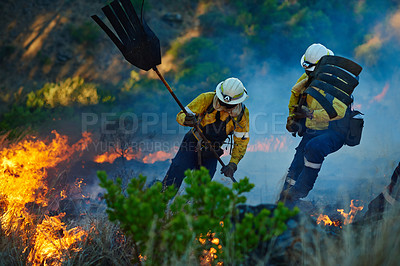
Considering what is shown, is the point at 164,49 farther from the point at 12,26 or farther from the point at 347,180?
the point at 347,180

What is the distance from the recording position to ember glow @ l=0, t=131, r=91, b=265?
3.61 metres

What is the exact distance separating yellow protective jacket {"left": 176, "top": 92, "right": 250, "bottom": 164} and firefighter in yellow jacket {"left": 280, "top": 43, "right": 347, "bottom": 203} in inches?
37.7

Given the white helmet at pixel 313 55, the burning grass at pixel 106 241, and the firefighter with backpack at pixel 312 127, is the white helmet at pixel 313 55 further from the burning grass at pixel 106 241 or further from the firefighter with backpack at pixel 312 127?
the burning grass at pixel 106 241

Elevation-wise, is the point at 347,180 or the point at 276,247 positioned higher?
the point at 347,180

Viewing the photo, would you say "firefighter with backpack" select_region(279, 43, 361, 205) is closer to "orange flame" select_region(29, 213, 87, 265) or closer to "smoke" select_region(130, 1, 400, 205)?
"smoke" select_region(130, 1, 400, 205)

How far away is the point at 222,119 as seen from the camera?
454cm

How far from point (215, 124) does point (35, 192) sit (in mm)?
4161

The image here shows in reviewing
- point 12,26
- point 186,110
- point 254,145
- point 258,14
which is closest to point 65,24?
point 12,26

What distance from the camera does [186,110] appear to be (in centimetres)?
444

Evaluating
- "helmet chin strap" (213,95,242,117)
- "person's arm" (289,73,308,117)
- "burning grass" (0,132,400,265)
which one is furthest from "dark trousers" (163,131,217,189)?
"person's arm" (289,73,308,117)

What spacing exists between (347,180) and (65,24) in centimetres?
1338

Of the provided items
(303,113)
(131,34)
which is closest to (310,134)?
(303,113)

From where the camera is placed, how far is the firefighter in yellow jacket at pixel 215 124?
4.27 meters

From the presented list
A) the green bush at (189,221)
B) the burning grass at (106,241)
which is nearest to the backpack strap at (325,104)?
the burning grass at (106,241)
